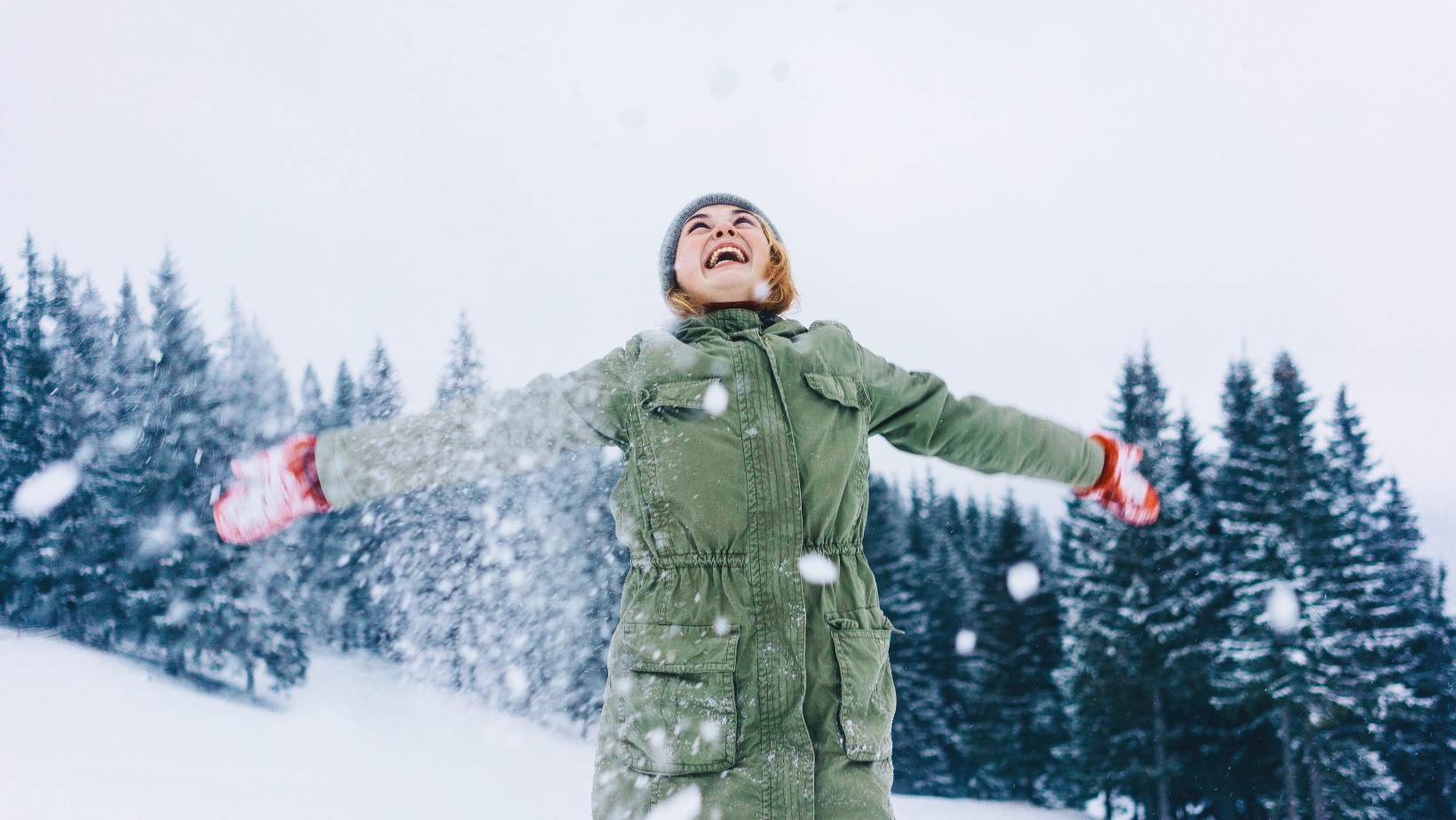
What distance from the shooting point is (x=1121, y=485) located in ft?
7.82

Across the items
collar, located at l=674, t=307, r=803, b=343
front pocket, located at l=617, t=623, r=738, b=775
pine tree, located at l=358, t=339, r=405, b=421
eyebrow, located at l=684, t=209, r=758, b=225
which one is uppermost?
pine tree, located at l=358, t=339, r=405, b=421

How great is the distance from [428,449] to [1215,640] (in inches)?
809

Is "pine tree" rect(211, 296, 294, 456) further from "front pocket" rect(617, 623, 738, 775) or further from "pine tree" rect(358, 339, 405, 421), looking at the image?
"front pocket" rect(617, 623, 738, 775)

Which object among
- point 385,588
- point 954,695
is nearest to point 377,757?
point 385,588

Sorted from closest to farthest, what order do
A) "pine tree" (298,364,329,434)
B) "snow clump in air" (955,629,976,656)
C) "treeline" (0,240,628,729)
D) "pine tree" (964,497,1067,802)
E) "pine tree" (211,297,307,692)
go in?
"treeline" (0,240,628,729) → "pine tree" (211,297,307,692) → "pine tree" (964,497,1067,802) → "snow clump in air" (955,629,976,656) → "pine tree" (298,364,329,434)

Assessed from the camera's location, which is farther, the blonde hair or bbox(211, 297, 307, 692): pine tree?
bbox(211, 297, 307, 692): pine tree

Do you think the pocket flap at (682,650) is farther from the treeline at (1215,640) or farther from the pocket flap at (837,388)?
the treeline at (1215,640)

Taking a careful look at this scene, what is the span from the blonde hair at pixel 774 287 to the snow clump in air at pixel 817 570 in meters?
0.90

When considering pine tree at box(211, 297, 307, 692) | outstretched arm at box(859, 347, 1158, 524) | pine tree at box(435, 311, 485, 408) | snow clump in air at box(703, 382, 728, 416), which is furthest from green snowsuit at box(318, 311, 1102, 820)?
pine tree at box(211, 297, 307, 692)

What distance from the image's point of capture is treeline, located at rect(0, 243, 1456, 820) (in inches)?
656

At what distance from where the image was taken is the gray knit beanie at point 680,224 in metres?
2.69

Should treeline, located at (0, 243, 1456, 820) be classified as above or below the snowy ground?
above

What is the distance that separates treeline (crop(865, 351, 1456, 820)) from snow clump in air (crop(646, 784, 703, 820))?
17.8m

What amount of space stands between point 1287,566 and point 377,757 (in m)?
20.7
